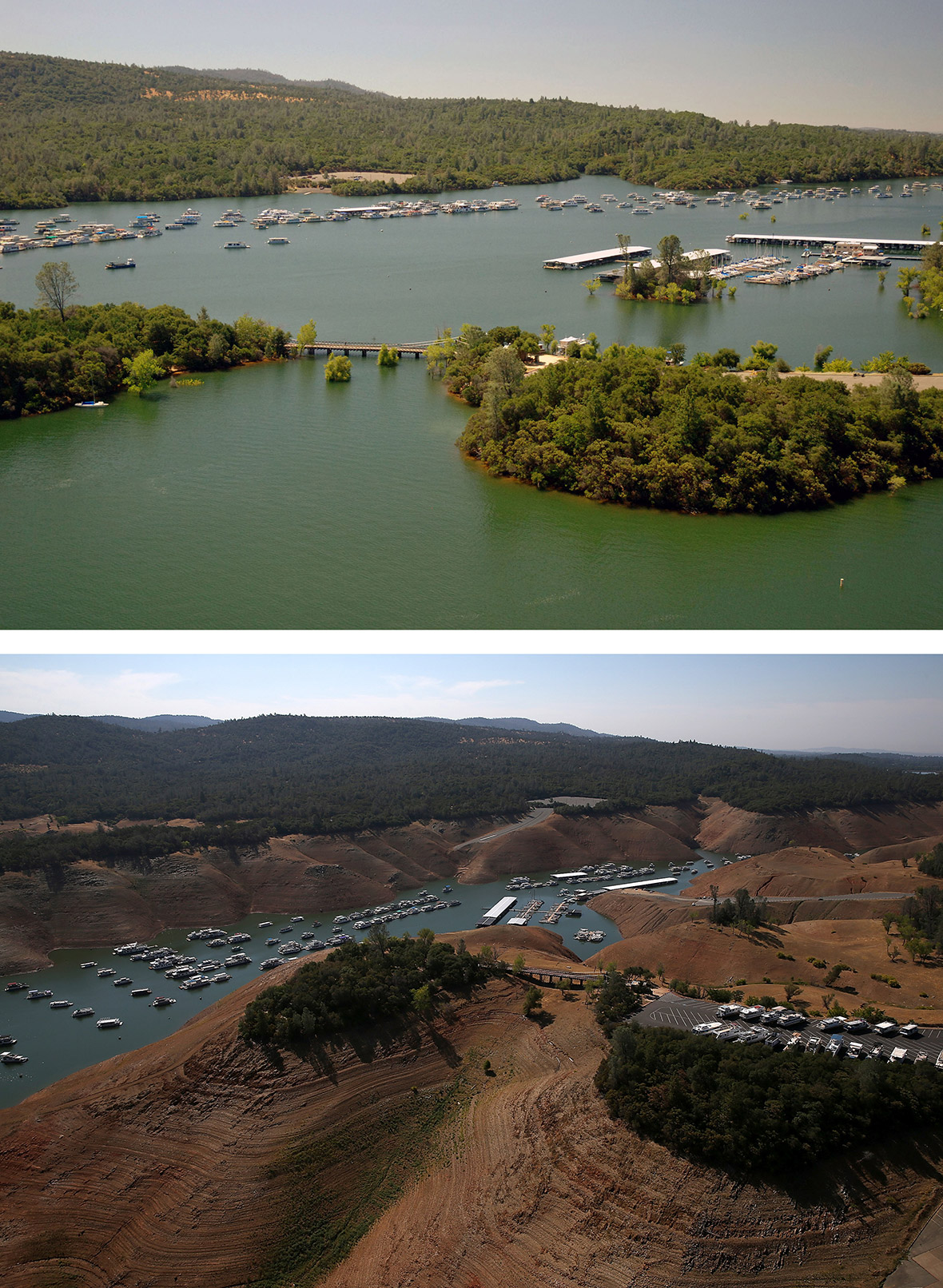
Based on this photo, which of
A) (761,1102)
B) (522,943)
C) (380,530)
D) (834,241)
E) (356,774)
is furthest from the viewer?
(834,241)

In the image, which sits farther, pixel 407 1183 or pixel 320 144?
pixel 320 144

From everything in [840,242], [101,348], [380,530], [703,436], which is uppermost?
[840,242]

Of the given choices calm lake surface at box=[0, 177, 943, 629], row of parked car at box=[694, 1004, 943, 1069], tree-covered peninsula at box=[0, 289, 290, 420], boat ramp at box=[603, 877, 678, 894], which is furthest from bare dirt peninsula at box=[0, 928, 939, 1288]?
tree-covered peninsula at box=[0, 289, 290, 420]

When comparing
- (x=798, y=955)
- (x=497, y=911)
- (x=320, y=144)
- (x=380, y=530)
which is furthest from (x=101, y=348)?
(x=320, y=144)

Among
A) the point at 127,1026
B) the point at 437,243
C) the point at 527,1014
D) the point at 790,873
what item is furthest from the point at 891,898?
the point at 437,243

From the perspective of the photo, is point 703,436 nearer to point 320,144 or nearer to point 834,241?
point 834,241

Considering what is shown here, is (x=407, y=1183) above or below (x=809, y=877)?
above

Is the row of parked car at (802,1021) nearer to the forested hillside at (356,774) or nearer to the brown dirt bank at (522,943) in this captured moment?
the brown dirt bank at (522,943)

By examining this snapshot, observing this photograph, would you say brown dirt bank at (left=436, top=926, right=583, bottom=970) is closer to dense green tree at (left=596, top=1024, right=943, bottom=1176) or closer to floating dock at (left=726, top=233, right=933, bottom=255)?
dense green tree at (left=596, top=1024, right=943, bottom=1176)
